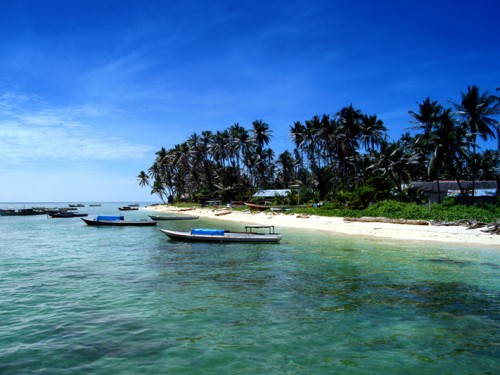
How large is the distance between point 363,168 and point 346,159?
12.7ft

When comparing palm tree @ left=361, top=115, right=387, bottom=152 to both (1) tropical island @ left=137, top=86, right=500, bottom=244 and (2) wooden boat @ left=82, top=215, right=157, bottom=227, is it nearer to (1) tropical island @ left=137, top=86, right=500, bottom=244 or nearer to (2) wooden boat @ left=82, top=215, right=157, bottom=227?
(1) tropical island @ left=137, top=86, right=500, bottom=244

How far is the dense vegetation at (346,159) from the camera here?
43719 millimetres

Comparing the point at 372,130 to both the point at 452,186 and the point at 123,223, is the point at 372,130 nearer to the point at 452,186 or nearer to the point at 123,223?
the point at 452,186

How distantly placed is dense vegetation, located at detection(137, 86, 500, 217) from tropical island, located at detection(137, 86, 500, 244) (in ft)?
0.48

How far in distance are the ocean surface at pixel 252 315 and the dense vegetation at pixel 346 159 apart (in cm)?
2312

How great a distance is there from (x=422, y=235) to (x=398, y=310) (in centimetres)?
1958

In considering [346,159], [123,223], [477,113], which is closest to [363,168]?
[346,159]

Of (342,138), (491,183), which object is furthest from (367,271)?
(342,138)

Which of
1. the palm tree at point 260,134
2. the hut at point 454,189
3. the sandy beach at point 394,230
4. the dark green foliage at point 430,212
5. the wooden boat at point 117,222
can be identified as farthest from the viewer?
the palm tree at point 260,134

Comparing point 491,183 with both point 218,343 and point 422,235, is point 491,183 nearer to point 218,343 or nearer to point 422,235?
point 422,235

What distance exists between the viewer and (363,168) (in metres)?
68.9

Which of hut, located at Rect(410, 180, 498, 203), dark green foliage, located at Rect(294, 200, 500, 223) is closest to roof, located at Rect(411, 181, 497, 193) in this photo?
hut, located at Rect(410, 180, 498, 203)

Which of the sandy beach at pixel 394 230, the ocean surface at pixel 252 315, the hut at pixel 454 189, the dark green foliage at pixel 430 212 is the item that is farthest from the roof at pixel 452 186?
the ocean surface at pixel 252 315

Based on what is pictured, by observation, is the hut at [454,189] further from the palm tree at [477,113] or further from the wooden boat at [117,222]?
the wooden boat at [117,222]
